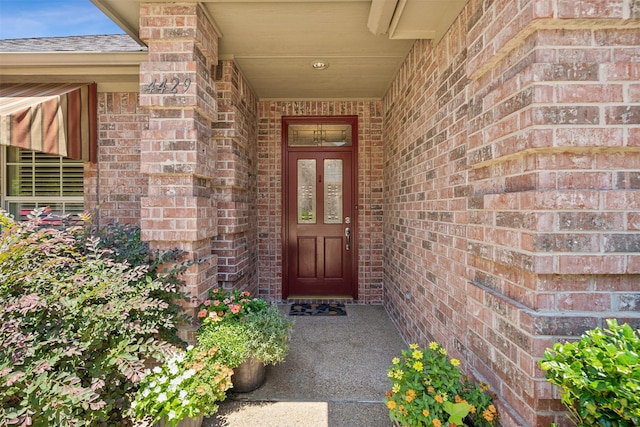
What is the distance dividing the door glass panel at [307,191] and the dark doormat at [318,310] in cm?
120

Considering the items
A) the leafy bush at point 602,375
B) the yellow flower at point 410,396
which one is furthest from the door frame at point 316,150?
the leafy bush at point 602,375

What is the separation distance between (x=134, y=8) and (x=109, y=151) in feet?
6.01

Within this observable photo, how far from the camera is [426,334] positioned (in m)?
2.83

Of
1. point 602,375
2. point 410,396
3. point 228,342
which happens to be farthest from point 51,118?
point 602,375

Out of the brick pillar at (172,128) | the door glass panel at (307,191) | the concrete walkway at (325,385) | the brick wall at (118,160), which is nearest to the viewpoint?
the concrete walkway at (325,385)

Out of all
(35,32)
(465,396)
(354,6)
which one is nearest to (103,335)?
(465,396)

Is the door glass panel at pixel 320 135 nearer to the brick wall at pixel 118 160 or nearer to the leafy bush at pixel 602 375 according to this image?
the brick wall at pixel 118 160

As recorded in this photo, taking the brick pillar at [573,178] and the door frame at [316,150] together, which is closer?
the brick pillar at [573,178]

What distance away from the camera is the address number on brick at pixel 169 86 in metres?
2.52

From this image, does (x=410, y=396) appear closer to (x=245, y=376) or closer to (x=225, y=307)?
(x=245, y=376)

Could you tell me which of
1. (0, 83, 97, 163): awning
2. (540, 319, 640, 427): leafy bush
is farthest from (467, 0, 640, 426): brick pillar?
(0, 83, 97, 163): awning

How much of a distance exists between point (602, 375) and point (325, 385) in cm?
192

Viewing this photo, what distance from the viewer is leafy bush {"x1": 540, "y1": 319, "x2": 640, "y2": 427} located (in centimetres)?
100

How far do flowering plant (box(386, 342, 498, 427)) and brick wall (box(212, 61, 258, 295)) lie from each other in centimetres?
216
